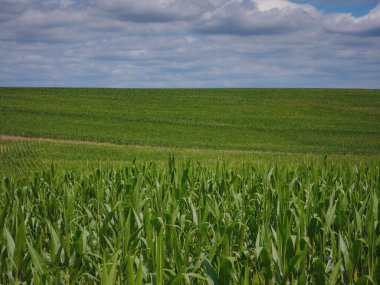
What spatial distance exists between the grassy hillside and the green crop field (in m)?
0.17

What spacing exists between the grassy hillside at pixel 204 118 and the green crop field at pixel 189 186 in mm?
174

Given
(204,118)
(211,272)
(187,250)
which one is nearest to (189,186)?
(187,250)

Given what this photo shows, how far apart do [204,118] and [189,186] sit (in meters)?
38.0

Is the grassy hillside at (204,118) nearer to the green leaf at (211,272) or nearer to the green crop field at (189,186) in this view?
the green crop field at (189,186)

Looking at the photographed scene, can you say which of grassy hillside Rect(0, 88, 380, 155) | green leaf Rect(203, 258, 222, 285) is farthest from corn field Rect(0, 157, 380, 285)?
grassy hillside Rect(0, 88, 380, 155)

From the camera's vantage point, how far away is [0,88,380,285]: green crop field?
11.8 ft

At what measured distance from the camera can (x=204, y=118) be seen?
4512cm

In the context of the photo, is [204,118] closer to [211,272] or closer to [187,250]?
[187,250]

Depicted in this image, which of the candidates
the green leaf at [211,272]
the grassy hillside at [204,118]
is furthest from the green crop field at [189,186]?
the grassy hillside at [204,118]

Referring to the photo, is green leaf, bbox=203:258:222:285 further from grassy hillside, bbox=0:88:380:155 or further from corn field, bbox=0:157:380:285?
grassy hillside, bbox=0:88:380:155

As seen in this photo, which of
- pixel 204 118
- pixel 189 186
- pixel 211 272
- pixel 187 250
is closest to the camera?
pixel 211 272

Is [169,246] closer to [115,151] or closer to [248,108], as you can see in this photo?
[115,151]

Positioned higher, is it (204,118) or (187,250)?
(187,250)

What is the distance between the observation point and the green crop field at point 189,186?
3.59 meters
